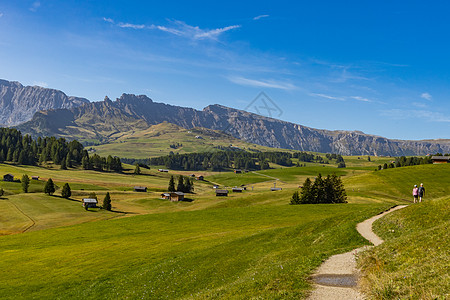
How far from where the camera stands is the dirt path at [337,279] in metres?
15.9

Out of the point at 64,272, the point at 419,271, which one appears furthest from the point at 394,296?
the point at 64,272

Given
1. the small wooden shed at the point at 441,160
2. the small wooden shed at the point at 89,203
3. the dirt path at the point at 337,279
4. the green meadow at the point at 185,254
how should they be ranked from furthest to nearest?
the small wooden shed at the point at 441,160 < the small wooden shed at the point at 89,203 < the green meadow at the point at 185,254 < the dirt path at the point at 337,279

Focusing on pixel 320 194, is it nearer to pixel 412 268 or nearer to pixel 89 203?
pixel 412 268

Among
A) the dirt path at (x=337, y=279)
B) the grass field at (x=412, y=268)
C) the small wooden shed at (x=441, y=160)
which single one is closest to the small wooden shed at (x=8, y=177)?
the dirt path at (x=337, y=279)

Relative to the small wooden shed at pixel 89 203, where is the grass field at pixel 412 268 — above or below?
above

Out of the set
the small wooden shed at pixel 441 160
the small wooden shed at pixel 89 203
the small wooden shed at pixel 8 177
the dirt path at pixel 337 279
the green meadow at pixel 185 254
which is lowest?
the small wooden shed at pixel 89 203

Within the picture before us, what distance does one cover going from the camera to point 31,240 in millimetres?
63656

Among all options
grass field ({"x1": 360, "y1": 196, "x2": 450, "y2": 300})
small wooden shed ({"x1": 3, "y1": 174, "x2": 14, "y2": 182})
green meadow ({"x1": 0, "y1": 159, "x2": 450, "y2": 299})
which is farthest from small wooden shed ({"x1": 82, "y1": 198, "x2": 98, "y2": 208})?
grass field ({"x1": 360, "y1": 196, "x2": 450, "y2": 300})

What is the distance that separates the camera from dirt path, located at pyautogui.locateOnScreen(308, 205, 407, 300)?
15930 millimetres

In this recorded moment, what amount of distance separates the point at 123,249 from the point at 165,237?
8.70m

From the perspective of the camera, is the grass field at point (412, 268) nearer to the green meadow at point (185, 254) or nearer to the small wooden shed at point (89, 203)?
the green meadow at point (185, 254)

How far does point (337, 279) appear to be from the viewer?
18453 millimetres

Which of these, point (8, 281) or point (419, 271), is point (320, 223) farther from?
point (8, 281)

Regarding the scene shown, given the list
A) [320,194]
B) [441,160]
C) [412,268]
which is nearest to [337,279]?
[412,268]
